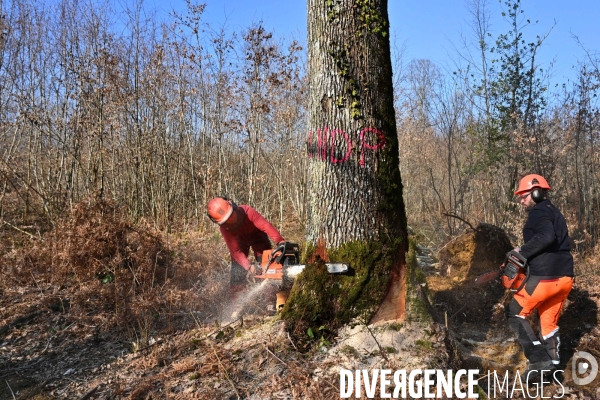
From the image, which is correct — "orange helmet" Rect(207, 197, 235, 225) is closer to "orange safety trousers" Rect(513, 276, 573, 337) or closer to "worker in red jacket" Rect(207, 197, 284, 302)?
"worker in red jacket" Rect(207, 197, 284, 302)

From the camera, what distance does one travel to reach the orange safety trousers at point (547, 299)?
4219 mm

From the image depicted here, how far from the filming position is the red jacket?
5.44 m

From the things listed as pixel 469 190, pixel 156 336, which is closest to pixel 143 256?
pixel 156 336

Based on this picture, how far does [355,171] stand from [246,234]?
7.91 ft

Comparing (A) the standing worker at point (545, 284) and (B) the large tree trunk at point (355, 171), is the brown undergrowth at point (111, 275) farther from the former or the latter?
(A) the standing worker at point (545, 284)

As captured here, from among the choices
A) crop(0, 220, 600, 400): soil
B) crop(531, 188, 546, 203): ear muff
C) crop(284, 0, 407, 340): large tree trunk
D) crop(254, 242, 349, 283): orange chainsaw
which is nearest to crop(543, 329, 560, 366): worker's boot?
crop(0, 220, 600, 400): soil

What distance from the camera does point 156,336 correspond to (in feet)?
16.4

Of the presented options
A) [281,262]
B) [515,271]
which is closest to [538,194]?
[515,271]

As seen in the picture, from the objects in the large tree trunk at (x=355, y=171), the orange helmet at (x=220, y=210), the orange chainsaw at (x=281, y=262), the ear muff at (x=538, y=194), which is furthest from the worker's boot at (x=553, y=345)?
the orange helmet at (x=220, y=210)

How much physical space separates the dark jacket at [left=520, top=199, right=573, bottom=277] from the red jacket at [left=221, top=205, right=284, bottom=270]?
2.69 metres

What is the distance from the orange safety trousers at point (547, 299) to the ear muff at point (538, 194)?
791 millimetres

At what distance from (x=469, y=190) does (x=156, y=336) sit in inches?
341

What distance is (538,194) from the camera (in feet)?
14.4

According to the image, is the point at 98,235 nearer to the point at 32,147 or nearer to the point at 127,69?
the point at 127,69
